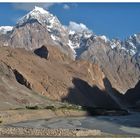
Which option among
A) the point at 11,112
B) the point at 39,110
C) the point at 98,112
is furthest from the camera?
the point at 98,112

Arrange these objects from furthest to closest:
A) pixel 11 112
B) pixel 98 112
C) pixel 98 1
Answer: pixel 98 112, pixel 11 112, pixel 98 1

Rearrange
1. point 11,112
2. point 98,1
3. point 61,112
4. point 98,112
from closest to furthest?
point 98,1
point 11,112
point 61,112
point 98,112

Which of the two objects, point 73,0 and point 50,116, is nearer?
point 73,0

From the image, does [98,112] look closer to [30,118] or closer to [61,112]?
[61,112]

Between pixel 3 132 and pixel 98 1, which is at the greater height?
pixel 98 1

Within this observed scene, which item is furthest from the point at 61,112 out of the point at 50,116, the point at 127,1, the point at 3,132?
the point at 127,1

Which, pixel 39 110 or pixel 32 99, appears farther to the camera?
pixel 32 99

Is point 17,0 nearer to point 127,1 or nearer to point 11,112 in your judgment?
point 127,1

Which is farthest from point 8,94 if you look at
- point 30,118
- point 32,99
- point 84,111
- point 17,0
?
point 17,0

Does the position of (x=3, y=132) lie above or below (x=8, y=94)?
below
